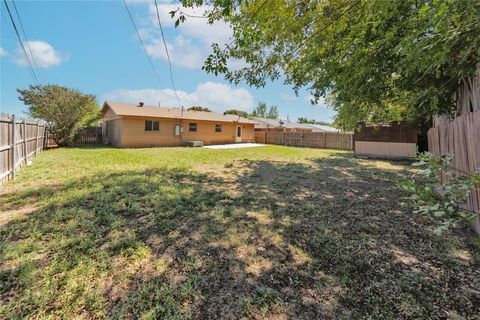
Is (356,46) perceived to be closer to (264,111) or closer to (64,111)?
(64,111)

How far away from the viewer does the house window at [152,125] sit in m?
16.0

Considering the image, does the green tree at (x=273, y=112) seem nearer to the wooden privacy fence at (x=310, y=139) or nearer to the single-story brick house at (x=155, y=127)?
the wooden privacy fence at (x=310, y=139)

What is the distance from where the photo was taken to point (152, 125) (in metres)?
16.3

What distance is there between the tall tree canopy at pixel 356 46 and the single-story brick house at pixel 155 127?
12423 millimetres

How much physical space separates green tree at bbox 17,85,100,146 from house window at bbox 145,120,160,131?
384 cm

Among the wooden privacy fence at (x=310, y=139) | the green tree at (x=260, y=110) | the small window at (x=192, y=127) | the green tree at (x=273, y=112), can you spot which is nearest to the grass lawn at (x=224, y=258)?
the small window at (x=192, y=127)

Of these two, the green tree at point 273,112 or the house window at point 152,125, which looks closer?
the house window at point 152,125

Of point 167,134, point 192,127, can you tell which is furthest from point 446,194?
point 192,127

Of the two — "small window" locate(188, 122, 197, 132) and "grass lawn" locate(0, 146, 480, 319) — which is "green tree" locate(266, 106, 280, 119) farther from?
"grass lawn" locate(0, 146, 480, 319)

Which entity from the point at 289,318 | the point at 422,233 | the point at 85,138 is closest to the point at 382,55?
the point at 422,233

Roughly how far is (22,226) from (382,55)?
652 cm

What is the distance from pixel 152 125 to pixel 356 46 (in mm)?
14941

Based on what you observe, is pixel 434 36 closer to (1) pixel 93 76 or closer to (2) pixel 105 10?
(2) pixel 105 10

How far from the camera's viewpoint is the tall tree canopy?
2658mm
